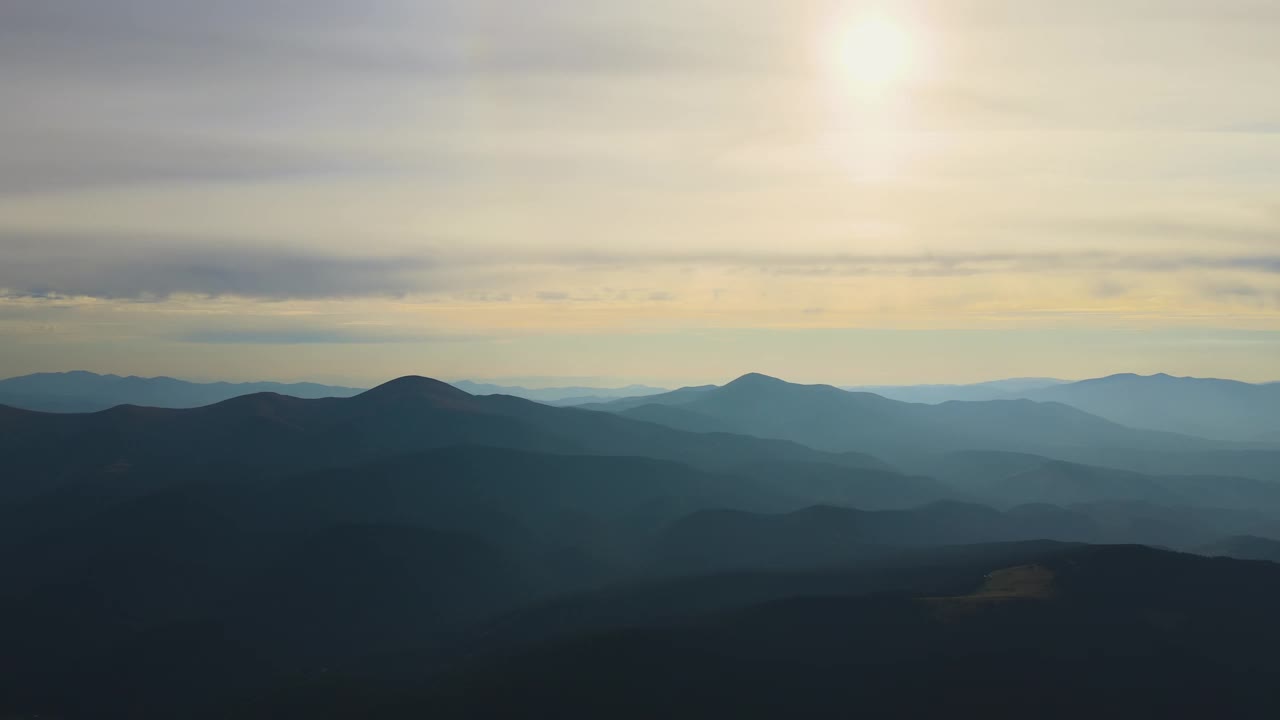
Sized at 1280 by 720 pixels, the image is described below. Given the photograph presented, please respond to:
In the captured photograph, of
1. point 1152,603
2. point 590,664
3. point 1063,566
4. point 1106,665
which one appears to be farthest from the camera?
point 1063,566

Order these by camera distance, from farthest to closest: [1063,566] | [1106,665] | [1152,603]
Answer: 1. [1063,566]
2. [1152,603]
3. [1106,665]

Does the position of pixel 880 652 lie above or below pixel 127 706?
above

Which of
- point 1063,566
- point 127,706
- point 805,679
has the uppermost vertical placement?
point 1063,566

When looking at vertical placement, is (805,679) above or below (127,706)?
above

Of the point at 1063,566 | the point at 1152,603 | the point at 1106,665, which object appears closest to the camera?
the point at 1106,665

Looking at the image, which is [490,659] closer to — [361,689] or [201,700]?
[361,689]

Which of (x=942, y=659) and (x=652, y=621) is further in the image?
(x=652, y=621)

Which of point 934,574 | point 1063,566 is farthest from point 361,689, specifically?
point 1063,566

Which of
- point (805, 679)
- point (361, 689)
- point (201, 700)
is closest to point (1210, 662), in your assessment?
point (805, 679)

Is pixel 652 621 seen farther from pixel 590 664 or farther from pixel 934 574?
pixel 934 574
